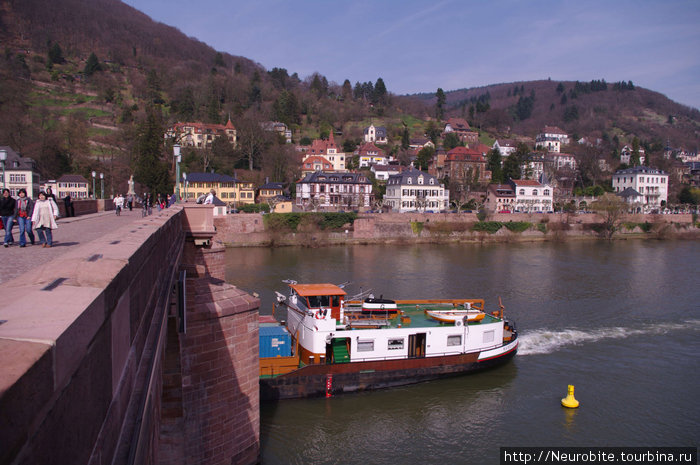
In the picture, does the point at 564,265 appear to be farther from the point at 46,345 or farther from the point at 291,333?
the point at 46,345

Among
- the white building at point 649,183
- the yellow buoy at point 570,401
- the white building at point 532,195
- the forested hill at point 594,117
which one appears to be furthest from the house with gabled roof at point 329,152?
the yellow buoy at point 570,401

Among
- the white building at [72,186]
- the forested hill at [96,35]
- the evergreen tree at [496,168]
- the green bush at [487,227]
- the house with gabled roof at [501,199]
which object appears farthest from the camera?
the forested hill at [96,35]

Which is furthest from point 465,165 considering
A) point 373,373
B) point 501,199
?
point 373,373

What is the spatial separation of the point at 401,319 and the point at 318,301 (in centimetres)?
392

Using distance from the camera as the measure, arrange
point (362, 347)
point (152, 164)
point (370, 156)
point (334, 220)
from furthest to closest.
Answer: point (370, 156), point (334, 220), point (152, 164), point (362, 347)

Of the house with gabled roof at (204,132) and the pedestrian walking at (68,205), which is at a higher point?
the house with gabled roof at (204,132)

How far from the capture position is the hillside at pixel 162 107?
196 ft

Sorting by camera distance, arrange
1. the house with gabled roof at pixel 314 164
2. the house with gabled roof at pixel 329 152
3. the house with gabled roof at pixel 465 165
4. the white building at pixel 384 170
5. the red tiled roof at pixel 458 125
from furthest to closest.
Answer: the red tiled roof at pixel 458 125
the house with gabled roof at pixel 329 152
the house with gabled roof at pixel 465 165
the white building at pixel 384 170
the house with gabled roof at pixel 314 164

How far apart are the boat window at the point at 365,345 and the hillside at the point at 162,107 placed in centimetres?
2821

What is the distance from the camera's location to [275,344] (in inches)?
703

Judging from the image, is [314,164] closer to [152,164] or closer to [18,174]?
[152,164]

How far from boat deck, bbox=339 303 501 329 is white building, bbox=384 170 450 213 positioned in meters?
47.2

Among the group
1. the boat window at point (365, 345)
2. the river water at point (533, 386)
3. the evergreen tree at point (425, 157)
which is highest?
the evergreen tree at point (425, 157)

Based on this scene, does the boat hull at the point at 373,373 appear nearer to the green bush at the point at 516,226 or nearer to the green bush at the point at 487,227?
the green bush at the point at 487,227
